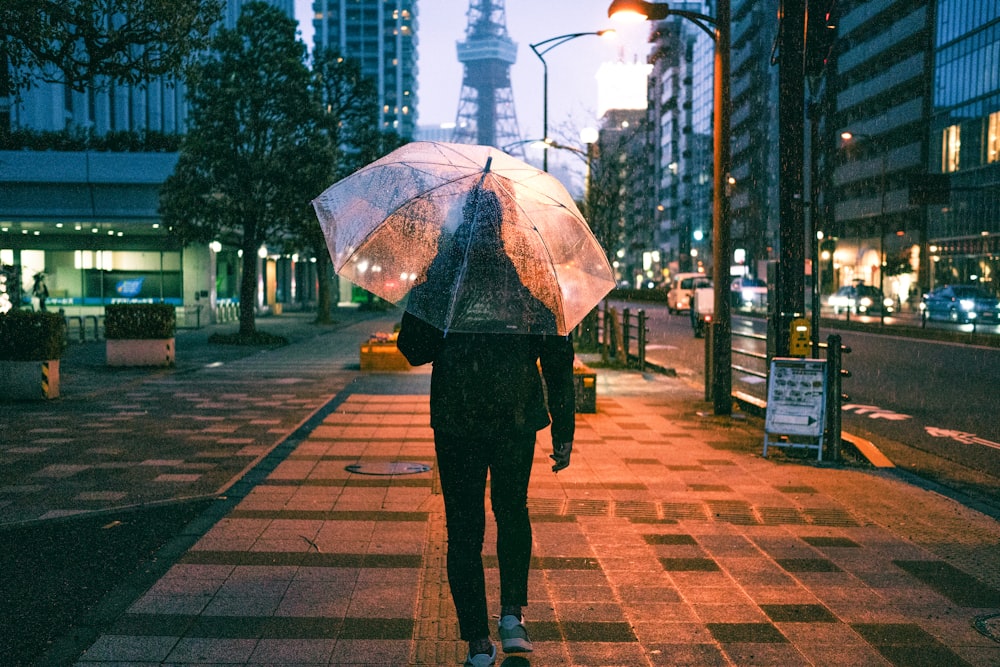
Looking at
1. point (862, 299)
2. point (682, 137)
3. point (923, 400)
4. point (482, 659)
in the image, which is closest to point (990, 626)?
point (482, 659)

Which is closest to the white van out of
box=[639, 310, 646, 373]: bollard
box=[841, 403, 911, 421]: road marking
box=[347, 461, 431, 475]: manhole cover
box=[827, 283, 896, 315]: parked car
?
box=[827, 283, 896, 315]: parked car

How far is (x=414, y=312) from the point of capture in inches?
139

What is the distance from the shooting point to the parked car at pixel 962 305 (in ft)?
123

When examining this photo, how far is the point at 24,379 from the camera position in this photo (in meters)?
12.8

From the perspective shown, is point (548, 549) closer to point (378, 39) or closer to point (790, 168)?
point (790, 168)

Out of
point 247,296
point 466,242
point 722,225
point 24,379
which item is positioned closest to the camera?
point 466,242

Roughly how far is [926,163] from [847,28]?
15788mm

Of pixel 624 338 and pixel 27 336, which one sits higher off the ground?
pixel 27 336

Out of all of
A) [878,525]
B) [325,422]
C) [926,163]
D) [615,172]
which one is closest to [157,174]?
[615,172]

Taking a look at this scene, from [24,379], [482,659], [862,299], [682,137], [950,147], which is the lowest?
[482,659]

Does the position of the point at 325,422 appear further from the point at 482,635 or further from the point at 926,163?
the point at 926,163

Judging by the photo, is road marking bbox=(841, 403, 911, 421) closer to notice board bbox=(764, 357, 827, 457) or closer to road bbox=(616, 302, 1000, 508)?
road bbox=(616, 302, 1000, 508)

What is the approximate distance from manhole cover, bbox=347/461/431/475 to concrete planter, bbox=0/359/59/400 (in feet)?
22.7

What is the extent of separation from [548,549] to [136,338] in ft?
48.4
